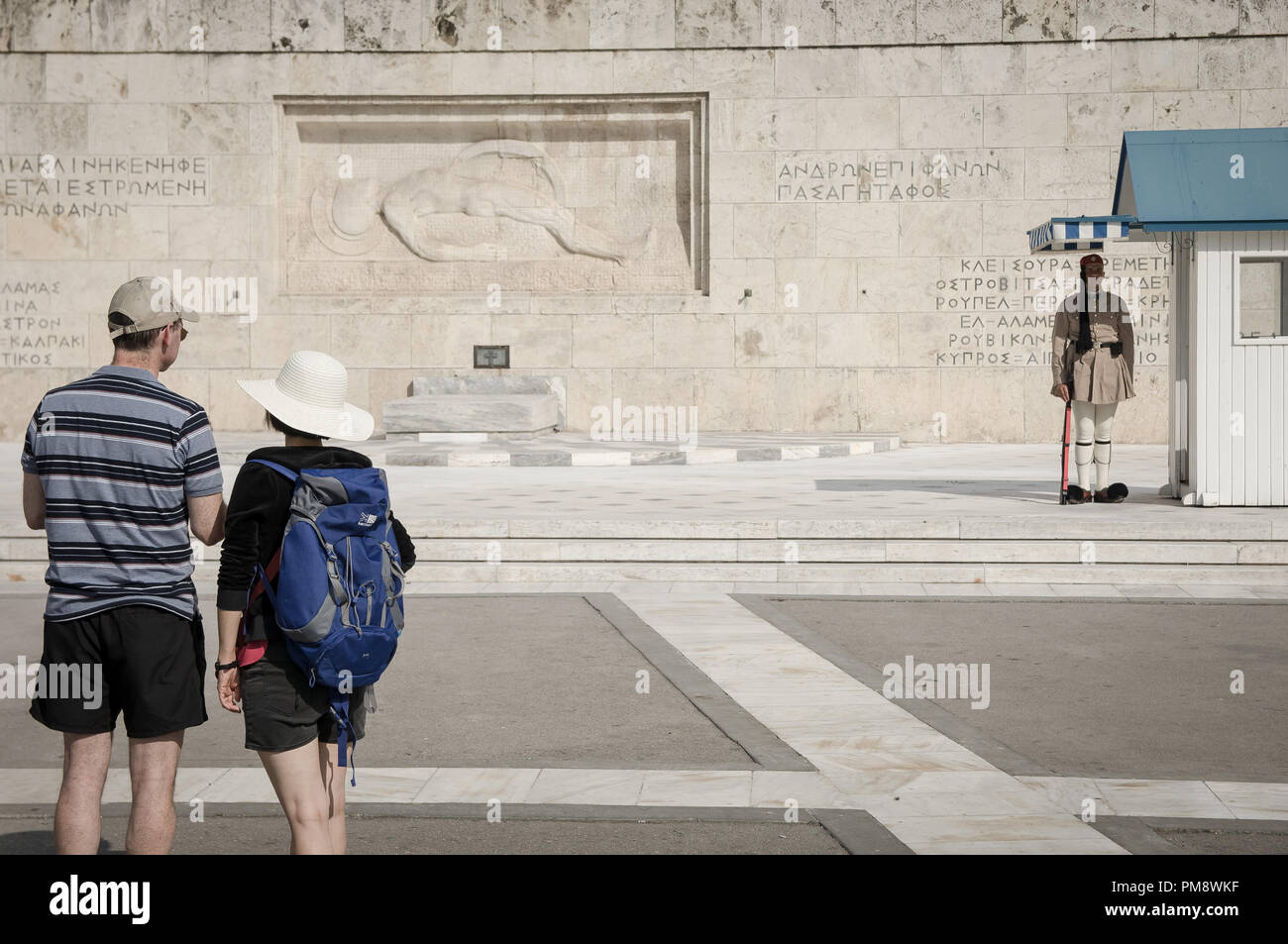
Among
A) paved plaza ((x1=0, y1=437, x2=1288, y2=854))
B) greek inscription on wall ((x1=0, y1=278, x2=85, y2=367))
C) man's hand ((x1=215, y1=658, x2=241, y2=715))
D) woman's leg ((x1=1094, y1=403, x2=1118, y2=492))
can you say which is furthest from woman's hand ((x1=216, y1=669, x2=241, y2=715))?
greek inscription on wall ((x1=0, y1=278, x2=85, y2=367))

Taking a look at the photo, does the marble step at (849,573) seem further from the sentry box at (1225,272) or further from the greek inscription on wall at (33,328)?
the greek inscription on wall at (33,328)

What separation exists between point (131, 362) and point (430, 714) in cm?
287

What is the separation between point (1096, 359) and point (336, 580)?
377 inches

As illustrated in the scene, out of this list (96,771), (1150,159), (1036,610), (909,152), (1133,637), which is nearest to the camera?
(96,771)

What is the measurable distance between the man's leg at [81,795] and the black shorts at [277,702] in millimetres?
484

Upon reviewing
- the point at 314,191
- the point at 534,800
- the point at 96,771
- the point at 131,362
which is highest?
the point at 314,191

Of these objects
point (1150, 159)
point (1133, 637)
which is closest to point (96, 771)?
point (1133, 637)

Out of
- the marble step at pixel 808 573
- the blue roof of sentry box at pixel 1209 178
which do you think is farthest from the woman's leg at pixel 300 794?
the blue roof of sentry box at pixel 1209 178

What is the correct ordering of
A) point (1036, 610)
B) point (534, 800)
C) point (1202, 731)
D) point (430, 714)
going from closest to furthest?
point (534, 800) → point (1202, 731) → point (430, 714) → point (1036, 610)

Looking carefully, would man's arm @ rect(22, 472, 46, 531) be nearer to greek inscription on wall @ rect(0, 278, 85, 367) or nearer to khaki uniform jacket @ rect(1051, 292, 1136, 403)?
khaki uniform jacket @ rect(1051, 292, 1136, 403)

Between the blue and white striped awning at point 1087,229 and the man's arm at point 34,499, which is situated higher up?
the blue and white striped awning at point 1087,229

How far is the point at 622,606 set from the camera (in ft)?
30.4

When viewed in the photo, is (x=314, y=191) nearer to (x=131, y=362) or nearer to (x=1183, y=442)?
(x=1183, y=442)

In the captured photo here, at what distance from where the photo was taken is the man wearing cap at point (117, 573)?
3.92 m
